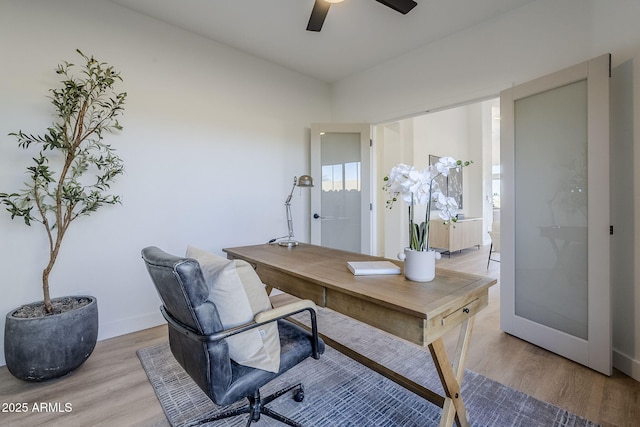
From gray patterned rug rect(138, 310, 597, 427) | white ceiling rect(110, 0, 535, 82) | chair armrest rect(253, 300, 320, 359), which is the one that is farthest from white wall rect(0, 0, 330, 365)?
chair armrest rect(253, 300, 320, 359)

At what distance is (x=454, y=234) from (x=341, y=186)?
305 cm

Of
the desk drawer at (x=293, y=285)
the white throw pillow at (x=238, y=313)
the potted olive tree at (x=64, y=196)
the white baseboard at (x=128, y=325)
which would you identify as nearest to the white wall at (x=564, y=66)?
the desk drawer at (x=293, y=285)

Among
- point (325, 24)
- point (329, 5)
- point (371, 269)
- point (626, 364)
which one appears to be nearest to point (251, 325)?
point (371, 269)

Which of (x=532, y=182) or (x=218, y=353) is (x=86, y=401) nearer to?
(x=218, y=353)

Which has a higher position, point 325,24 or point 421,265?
point 325,24

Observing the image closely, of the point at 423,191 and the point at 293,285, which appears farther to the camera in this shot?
the point at 293,285

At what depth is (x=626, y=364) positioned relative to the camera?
1.99m

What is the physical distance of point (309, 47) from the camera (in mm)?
3275

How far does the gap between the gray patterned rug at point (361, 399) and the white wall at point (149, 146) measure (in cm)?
92

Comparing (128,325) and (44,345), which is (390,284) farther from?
(128,325)

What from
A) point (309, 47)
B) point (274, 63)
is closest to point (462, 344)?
point (309, 47)

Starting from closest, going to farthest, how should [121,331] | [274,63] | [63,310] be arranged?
[63,310], [121,331], [274,63]

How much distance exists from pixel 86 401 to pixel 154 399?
0.40 m

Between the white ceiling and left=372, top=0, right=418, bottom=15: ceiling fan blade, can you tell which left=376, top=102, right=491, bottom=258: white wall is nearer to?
the white ceiling
